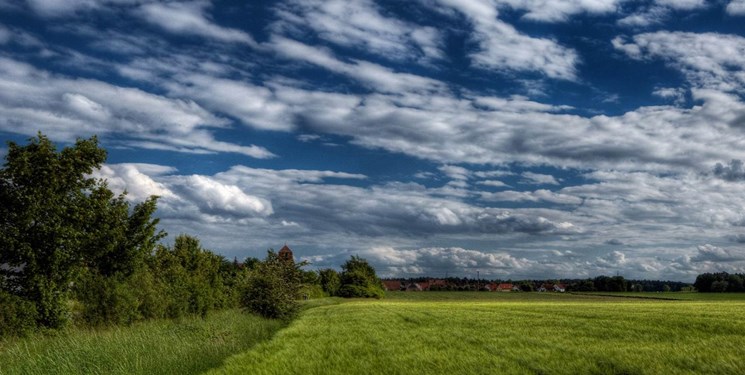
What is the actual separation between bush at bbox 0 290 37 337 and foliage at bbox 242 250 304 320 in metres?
19.6

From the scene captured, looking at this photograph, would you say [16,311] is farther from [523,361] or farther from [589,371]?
[589,371]

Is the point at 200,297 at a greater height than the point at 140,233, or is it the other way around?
the point at 140,233

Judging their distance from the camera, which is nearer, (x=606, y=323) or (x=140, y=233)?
(x=606, y=323)

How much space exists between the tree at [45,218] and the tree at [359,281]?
100.0 m

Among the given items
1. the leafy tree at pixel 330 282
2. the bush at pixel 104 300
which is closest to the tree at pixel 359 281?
the leafy tree at pixel 330 282

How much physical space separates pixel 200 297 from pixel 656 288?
161m

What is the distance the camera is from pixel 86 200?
29.4 m

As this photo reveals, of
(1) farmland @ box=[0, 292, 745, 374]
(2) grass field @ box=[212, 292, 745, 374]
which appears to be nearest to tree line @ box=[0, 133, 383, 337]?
(1) farmland @ box=[0, 292, 745, 374]

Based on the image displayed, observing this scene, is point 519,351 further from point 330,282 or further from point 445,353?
point 330,282

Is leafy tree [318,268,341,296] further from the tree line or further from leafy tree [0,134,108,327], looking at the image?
leafy tree [0,134,108,327]

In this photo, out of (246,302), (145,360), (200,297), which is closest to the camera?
(145,360)

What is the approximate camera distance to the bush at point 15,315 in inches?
962

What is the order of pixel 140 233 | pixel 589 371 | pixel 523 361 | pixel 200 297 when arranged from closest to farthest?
pixel 589 371, pixel 523 361, pixel 140 233, pixel 200 297

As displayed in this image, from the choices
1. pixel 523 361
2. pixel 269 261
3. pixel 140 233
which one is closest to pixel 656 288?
pixel 269 261
